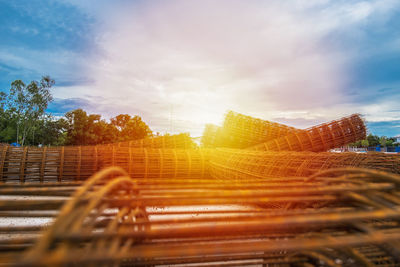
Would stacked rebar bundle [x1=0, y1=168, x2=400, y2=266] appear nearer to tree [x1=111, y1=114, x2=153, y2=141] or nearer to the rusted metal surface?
the rusted metal surface

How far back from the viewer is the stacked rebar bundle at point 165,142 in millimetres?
6215

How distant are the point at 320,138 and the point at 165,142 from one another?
3.44 m

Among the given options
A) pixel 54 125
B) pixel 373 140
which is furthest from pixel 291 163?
pixel 373 140

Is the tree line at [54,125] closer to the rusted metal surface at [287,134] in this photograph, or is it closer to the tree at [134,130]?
the tree at [134,130]

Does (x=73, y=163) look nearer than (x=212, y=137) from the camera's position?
Yes

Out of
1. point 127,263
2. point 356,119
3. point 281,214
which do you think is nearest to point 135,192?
point 127,263

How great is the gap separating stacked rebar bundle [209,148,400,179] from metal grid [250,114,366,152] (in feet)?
4.01

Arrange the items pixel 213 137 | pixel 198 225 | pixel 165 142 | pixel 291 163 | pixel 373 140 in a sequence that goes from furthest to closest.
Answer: pixel 373 140
pixel 213 137
pixel 165 142
pixel 291 163
pixel 198 225

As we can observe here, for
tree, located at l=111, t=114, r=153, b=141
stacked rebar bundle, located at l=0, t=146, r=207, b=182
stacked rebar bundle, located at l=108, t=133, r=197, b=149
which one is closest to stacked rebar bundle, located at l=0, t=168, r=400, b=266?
stacked rebar bundle, located at l=0, t=146, r=207, b=182

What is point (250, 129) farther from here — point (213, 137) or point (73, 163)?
point (73, 163)

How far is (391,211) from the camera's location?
0.78 metres

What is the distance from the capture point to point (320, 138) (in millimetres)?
4906

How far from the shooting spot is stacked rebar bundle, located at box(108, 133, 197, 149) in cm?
622

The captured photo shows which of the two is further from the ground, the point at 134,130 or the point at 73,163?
the point at 134,130
